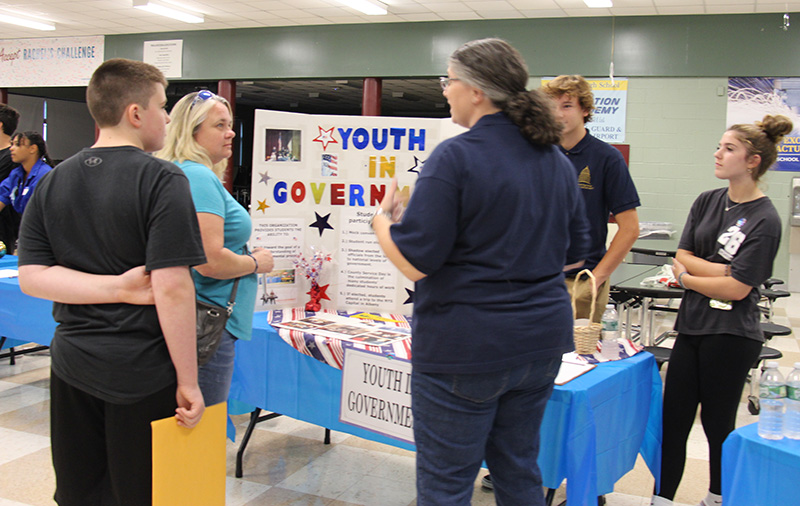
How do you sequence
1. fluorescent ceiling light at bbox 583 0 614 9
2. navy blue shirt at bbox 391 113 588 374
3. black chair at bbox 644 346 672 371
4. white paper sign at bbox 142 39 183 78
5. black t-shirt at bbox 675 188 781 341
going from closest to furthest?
navy blue shirt at bbox 391 113 588 374
black t-shirt at bbox 675 188 781 341
black chair at bbox 644 346 672 371
fluorescent ceiling light at bbox 583 0 614 9
white paper sign at bbox 142 39 183 78

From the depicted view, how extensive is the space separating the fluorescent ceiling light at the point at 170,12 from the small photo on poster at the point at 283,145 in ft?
19.9

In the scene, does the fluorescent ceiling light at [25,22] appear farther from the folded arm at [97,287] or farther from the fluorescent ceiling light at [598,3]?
the folded arm at [97,287]

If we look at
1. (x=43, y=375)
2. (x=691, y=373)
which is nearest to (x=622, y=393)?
(x=691, y=373)

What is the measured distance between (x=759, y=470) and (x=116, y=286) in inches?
61.4

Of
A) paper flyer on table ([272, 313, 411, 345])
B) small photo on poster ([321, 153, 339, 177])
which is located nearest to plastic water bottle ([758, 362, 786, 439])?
paper flyer on table ([272, 313, 411, 345])

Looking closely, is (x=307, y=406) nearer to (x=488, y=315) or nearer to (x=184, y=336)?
(x=184, y=336)

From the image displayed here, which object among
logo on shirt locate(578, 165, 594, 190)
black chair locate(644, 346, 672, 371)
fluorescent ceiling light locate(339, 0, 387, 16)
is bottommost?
black chair locate(644, 346, 672, 371)

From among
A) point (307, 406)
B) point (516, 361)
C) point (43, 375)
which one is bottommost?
point (43, 375)

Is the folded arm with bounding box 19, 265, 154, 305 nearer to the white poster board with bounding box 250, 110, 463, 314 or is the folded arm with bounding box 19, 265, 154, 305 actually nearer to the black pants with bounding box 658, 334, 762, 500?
the white poster board with bounding box 250, 110, 463, 314

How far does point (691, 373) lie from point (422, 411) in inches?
51.3

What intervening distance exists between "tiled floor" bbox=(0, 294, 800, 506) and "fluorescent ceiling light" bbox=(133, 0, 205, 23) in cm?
631

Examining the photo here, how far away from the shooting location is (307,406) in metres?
2.50

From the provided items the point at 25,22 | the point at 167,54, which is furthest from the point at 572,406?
the point at 25,22

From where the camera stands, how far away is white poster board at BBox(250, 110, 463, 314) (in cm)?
291
